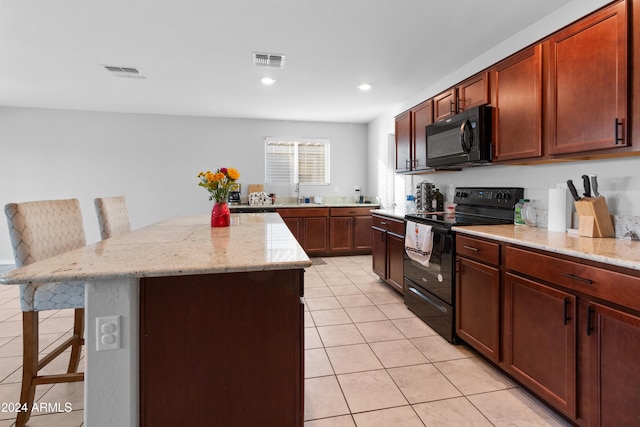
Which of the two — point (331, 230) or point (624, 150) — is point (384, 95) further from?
point (624, 150)

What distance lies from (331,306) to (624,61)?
8.81 feet

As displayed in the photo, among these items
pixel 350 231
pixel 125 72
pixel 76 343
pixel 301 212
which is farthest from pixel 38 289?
pixel 350 231

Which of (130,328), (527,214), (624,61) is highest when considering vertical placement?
(624,61)

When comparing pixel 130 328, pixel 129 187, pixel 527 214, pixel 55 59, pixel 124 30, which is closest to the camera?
pixel 130 328

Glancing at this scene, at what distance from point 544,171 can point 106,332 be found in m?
2.77

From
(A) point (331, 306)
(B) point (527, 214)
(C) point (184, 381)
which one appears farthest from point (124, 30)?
(B) point (527, 214)

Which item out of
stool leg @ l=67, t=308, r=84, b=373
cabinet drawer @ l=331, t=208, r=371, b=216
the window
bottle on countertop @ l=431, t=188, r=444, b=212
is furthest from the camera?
the window

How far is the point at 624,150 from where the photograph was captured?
1669 mm

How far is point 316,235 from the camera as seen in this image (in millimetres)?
5492

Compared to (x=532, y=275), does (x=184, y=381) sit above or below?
below

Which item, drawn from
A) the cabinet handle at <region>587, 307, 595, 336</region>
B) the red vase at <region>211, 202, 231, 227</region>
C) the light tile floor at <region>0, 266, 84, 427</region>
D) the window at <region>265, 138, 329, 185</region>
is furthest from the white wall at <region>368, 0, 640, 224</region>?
the light tile floor at <region>0, 266, 84, 427</region>

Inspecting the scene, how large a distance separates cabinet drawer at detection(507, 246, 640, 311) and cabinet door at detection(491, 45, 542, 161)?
2.51 feet

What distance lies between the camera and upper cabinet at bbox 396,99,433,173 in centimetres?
342

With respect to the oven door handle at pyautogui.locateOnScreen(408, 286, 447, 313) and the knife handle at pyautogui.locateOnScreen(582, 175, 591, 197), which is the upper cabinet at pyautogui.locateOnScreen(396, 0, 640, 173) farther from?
the oven door handle at pyautogui.locateOnScreen(408, 286, 447, 313)
